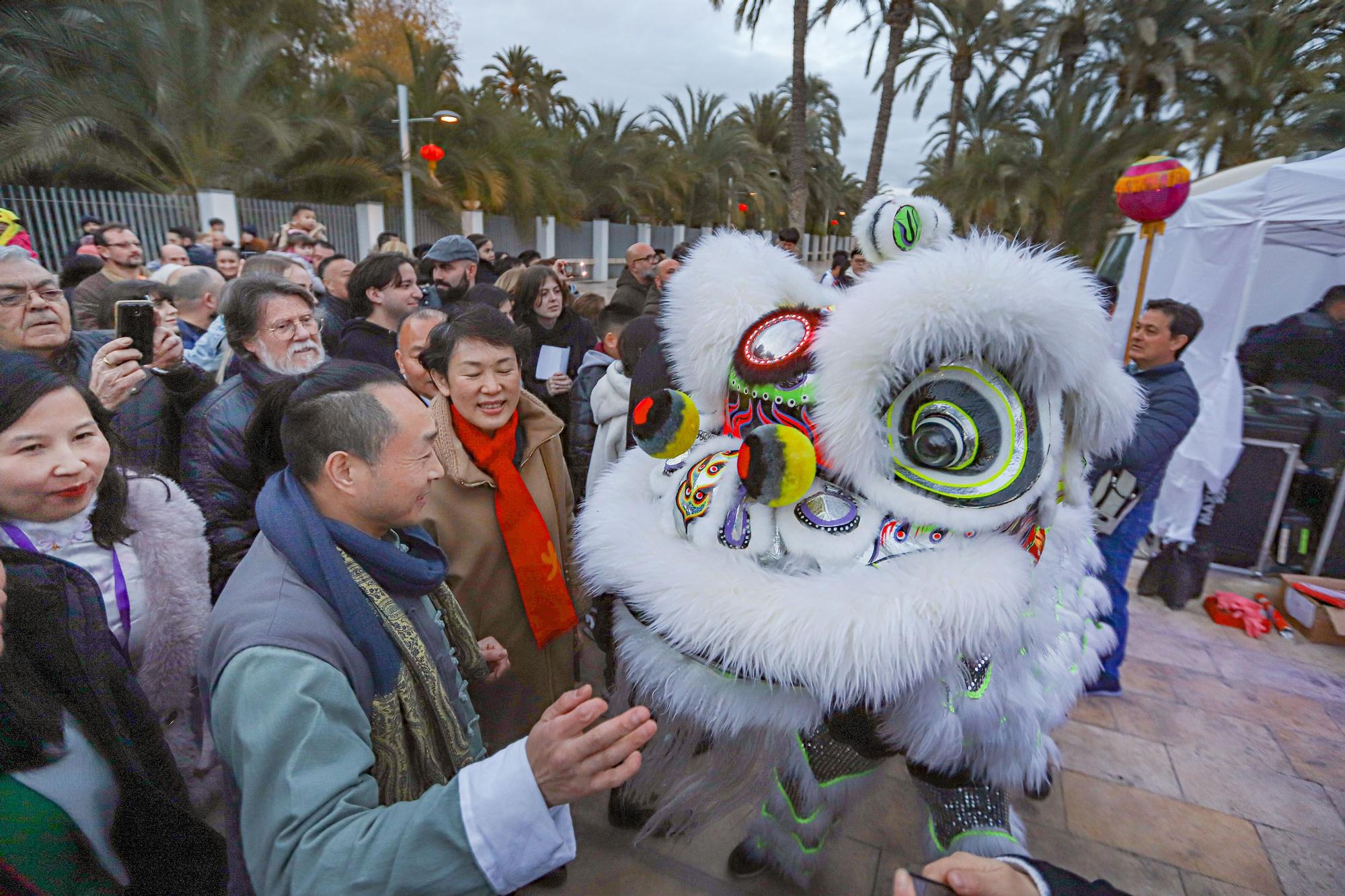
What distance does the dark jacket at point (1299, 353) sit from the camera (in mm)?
4852

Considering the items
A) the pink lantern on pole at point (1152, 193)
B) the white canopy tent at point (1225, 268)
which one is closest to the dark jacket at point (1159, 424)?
the pink lantern on pole at point (1152, 193)

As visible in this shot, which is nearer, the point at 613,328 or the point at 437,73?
the point at 613,328

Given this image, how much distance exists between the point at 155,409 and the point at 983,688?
2.66m

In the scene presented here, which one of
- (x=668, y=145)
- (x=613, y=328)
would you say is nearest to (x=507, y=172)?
(x=668, y=145)

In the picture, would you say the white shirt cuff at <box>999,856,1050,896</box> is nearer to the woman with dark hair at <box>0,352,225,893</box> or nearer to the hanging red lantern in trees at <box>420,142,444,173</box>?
the woman with dark hair at <box>0,352,225,893</box>

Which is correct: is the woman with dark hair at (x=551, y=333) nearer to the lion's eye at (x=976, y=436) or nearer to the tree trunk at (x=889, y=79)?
the lion's eye at (x=976, y=436)

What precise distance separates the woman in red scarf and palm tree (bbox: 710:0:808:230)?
14.2 m

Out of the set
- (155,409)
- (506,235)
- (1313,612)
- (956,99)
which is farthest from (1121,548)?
(956,99)

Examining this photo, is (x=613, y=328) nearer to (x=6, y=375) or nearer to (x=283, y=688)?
(x=6, y=375)

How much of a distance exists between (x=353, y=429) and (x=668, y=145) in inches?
910

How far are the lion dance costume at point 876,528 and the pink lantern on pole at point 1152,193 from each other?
3513mm

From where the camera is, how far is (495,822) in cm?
101

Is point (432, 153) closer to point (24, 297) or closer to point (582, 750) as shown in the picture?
point (24, 297)

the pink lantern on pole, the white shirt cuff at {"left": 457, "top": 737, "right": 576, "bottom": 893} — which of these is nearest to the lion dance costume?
the white shirt cuff at {"left": 457, "top": 737, "right": 576, "bottom": 893}
